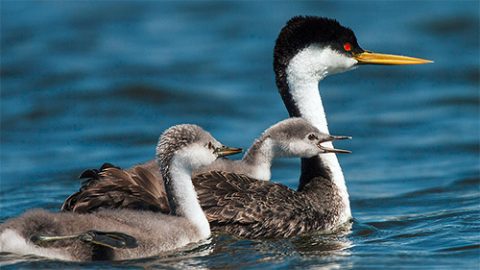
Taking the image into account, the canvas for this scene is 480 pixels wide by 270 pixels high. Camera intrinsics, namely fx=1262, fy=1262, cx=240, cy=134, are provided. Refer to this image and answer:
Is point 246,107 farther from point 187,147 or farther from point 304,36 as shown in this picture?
point 187,147

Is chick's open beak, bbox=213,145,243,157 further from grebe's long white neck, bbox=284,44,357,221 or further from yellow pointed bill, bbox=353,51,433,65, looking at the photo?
yellow pointed bill, bbox=353,51,433,65

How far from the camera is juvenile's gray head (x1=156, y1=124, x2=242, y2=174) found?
34.3 feet

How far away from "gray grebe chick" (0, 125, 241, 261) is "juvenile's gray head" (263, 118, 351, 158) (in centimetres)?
89

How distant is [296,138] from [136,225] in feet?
6.74

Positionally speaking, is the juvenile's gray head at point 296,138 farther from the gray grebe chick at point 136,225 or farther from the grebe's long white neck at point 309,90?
the gray grebe chick at point 136,225

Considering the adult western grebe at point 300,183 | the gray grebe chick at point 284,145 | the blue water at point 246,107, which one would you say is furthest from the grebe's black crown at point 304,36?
the blue water at point 246,107

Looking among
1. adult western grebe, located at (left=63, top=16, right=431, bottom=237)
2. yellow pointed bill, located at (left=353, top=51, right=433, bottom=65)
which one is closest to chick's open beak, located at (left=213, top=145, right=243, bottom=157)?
adult western grebe, located at (left=63, top=16, right=431, bottom=237)

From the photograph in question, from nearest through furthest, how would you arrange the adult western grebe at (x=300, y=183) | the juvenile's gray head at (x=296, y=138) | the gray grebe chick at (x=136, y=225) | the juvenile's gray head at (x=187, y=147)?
the gray grebe chick at (x=136, y=225)
the juvenile's gray head at (x=187, y=147)
the adult western grebe at (x=300, y=183)
the juvenile's gray head at (x=296, y=138)


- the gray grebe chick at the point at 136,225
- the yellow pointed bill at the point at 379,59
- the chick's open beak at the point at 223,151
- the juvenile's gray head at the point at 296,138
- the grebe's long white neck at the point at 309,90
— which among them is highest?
the yellow pointed bill at the point at 379,59

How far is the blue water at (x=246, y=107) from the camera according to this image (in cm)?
1153

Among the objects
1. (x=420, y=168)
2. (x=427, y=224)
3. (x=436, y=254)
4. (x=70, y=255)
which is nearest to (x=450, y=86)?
(x=420, y=168)

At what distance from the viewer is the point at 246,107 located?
20219 millimetres

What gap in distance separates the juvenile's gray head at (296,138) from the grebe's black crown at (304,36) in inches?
37.5

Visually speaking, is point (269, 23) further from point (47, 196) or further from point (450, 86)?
point (47, 196)
